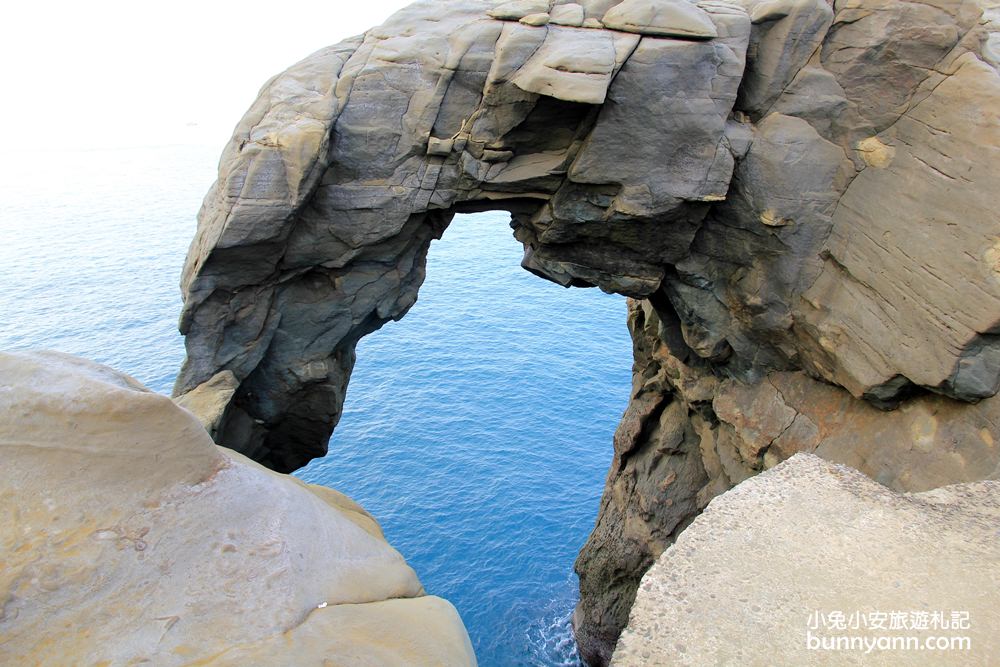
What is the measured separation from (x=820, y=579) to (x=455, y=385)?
29.4m

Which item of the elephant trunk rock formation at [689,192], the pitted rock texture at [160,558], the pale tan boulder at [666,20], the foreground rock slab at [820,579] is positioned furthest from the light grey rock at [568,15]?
the pitted rock texture at [160,558]

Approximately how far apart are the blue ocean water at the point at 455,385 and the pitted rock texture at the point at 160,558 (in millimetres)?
16607

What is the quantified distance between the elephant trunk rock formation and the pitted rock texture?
6.62 metres

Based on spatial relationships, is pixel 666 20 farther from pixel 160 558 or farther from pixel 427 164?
pixel 160 558

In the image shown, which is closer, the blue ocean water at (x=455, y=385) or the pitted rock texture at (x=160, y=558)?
the pitted rock texture at (x=160, y=558)

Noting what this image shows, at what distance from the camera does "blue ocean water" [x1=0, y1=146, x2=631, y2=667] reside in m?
26.0

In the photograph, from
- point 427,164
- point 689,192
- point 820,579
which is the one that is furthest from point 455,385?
point 820,579

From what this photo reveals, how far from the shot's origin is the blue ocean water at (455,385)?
2597 cm

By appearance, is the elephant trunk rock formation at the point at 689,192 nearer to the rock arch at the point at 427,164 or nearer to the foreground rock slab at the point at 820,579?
the rock arch at the point at 427,164

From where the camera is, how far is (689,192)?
1463cm

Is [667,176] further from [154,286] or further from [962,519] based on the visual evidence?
[154,286]

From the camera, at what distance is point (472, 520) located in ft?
91.7

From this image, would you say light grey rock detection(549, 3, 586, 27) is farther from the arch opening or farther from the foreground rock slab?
the arch opening

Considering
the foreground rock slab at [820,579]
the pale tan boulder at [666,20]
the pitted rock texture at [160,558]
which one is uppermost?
the pale tan boulder at [666,20]
